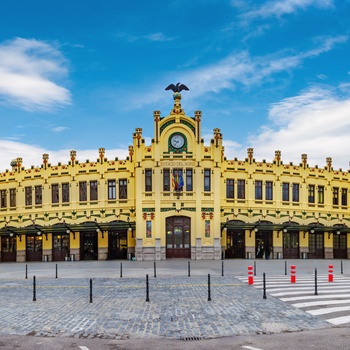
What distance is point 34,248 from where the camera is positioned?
47.1 meters

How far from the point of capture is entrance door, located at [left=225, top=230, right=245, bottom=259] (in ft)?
149

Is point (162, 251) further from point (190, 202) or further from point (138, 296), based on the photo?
point (138, 296)

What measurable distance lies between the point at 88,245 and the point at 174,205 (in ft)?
34.2

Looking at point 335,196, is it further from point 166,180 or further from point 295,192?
point 166,180

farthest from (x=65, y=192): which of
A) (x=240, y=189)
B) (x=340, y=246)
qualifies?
(x=340, y=246)

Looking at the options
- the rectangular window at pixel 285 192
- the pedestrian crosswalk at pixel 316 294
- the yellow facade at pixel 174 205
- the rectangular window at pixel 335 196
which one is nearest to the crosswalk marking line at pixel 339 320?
the pedestrian crosswalk at pixel 316 294

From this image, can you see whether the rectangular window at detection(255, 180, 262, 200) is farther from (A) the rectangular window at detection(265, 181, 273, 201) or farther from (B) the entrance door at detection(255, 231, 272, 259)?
(B) the entrance door at detection(255, 231, 272, 259)

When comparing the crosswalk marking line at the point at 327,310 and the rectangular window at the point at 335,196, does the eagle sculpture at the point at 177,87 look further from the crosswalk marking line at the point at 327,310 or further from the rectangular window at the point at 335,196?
the crosswalk marking line at the point at 327,310

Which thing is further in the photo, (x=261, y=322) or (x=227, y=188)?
(x=227, y=188)

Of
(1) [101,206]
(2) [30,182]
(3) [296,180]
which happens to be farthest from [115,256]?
(3) [296,180]

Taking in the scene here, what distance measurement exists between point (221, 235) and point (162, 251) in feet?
21.6

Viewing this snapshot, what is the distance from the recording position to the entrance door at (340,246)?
4844cm

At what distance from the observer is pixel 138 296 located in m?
17.9

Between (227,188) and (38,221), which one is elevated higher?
(227,188)
